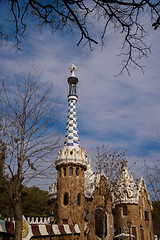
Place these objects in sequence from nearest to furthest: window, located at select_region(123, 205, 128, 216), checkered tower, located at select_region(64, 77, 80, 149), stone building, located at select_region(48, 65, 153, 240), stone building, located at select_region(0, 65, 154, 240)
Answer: stone building, located at select_region(0, 65, 154, 240) < stone building, located at select_region(48, 65, 153, 240) < checkered tower, located at select_region(64, 77, 80, 149) < window, located at select_region(123, 205, 128, 216)

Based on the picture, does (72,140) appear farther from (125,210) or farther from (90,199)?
(125,210)

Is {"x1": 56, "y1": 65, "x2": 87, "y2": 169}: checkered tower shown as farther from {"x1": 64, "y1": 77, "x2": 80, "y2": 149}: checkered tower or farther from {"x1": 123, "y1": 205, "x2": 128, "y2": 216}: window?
{"x1": 123, "y1": 205, "x2": 128, "y2": 216}: window

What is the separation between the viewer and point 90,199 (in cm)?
1986

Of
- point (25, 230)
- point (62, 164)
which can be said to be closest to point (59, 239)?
point (25, 230)

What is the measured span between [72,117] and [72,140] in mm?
2219

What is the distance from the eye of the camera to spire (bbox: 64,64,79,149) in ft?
64.0

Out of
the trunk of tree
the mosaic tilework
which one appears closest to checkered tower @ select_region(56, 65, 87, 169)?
the mosaic tilework

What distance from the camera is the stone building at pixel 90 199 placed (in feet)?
56.0

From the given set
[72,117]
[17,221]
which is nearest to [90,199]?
[72,117]

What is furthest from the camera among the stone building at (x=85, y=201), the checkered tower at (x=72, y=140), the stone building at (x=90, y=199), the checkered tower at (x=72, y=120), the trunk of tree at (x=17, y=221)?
the checkered tower at (x=72, y=120)

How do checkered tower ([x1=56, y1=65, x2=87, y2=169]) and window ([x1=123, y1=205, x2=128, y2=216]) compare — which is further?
window ([x1=123, y1=205, x2=128, y2=216])

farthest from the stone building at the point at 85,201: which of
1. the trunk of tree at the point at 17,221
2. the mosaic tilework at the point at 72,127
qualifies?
the trunk of tree at the point at 17,221

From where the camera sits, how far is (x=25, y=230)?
10625 mm

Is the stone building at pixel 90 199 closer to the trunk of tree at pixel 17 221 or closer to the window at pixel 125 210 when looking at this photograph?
the window at pixel 125 210
